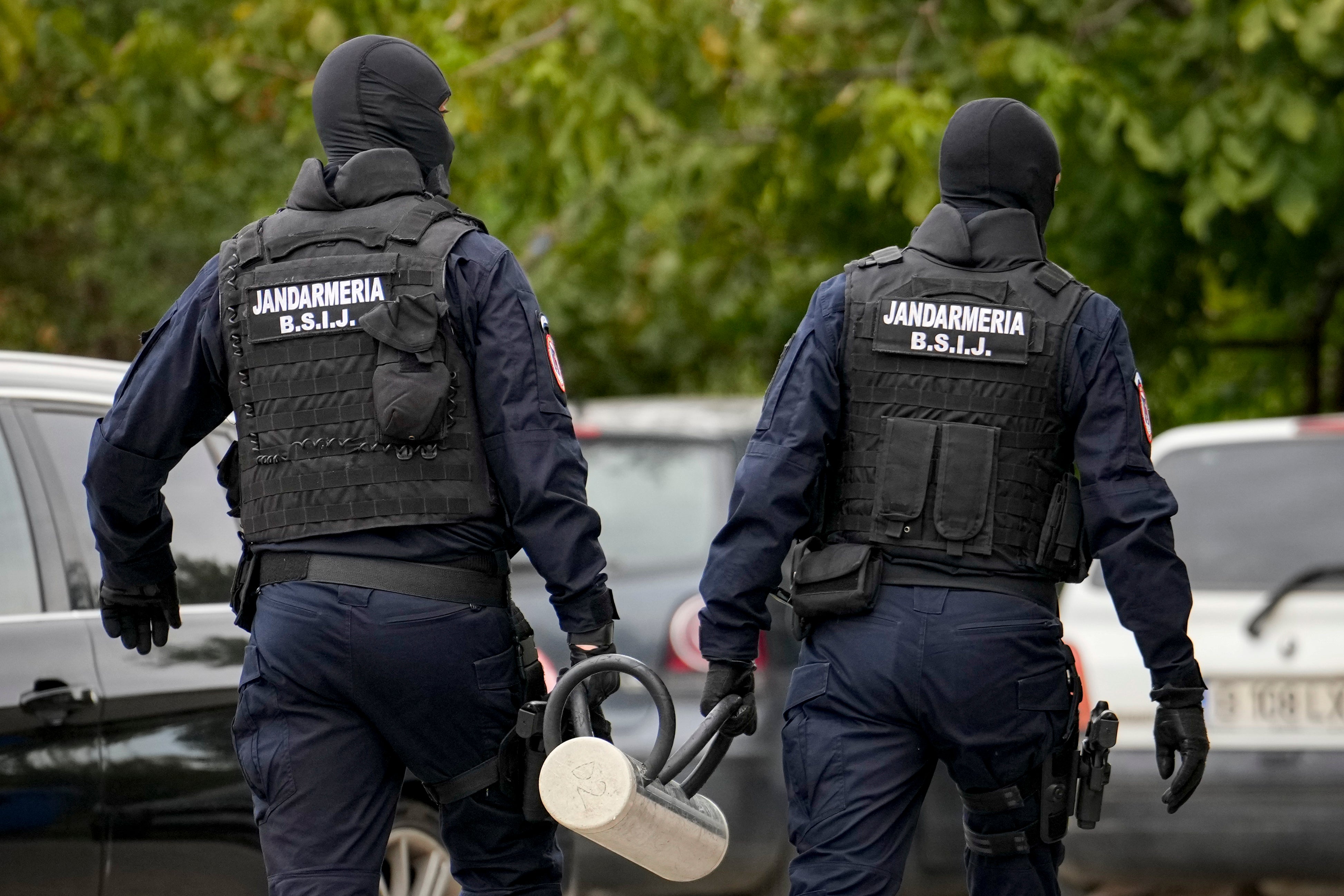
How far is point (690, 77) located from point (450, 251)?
5100 mm

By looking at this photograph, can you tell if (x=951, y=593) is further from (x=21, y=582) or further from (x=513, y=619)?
(x=21, y=582)

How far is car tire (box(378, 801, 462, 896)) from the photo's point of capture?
4.29 m

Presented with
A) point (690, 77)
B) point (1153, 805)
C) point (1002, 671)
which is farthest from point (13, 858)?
point (690, 77)

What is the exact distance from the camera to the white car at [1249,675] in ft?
16.4

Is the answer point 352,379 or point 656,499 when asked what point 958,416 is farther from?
point 656,499

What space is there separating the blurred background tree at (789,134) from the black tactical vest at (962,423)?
341cm

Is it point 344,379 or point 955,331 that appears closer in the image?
point 344,379

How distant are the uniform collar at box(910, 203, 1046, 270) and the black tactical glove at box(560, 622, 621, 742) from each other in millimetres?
1045

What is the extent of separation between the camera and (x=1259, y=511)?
5.39 metres

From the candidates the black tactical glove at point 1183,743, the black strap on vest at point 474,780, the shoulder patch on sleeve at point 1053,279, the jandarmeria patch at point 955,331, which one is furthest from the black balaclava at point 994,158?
the black strap on vest at point 474,780

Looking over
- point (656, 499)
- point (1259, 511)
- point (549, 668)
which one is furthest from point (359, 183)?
point (1259, 511)

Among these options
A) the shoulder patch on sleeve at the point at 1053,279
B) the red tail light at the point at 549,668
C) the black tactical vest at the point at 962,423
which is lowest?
the red tail light at the point at 549,668

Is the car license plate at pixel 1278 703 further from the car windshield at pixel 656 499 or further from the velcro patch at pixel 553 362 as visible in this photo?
the velcro patch at pixel 553 362

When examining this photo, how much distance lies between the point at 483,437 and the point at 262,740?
0.69 m
